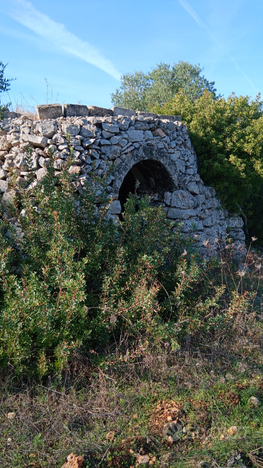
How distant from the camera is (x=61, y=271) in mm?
3768

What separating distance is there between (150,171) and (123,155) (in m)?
1.46

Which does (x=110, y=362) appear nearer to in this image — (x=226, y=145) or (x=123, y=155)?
(x=123, y=155)

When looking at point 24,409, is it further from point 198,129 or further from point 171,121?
point 198,129

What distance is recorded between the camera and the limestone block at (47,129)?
5750 millimetres

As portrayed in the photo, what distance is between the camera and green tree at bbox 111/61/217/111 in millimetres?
16125

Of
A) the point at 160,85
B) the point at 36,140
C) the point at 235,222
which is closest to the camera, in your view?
the point at 36,140

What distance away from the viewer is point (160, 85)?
A: 16516 mm

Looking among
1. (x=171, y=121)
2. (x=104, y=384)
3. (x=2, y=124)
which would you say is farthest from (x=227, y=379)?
(x=171, y=121)

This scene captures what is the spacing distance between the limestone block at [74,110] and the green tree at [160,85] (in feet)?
32.9

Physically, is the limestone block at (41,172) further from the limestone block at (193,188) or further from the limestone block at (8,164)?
the limestone block at (193,188)

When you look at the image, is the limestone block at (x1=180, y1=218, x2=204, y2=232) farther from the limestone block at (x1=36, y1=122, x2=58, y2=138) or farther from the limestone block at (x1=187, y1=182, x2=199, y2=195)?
the limestone block at (x1=36, y1=122, x2=58, y2=138)

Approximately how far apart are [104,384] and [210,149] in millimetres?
6456

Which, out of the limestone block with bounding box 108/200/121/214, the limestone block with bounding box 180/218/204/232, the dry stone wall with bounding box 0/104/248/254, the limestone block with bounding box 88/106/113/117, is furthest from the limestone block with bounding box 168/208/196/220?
the limestone block with bounding box 88/106/113/117

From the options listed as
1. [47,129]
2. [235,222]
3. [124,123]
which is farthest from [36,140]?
[235,222]
